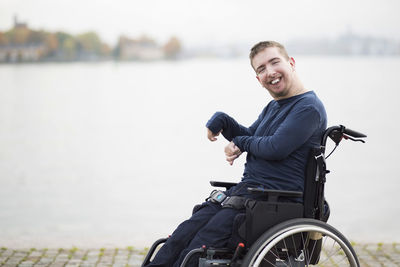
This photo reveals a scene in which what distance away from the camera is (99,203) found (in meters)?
7.48

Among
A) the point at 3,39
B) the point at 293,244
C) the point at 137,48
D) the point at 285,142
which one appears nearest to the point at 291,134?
the point at 285,142

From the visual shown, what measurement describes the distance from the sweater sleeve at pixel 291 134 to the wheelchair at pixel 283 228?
11cm

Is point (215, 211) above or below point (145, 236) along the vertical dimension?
above

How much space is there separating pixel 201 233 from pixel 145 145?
764 centimetres

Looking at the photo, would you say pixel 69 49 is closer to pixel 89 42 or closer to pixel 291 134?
pixel 89 42

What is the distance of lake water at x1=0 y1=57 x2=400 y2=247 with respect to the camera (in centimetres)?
652

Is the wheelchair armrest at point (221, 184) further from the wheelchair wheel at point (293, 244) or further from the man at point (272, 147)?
the wheelchair wheel at point (293, 244)

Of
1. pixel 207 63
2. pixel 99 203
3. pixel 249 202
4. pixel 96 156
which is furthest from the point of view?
pixel 207 63

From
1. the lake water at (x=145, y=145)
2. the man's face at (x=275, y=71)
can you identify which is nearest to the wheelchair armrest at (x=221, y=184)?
the man's face at (x=275, y=71)

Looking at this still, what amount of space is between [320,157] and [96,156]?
24.3ft

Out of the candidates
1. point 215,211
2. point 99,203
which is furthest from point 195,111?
point 215,211

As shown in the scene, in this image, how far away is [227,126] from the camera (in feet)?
10.5

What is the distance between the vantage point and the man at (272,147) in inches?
108

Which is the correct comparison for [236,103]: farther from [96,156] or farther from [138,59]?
[96,156]
